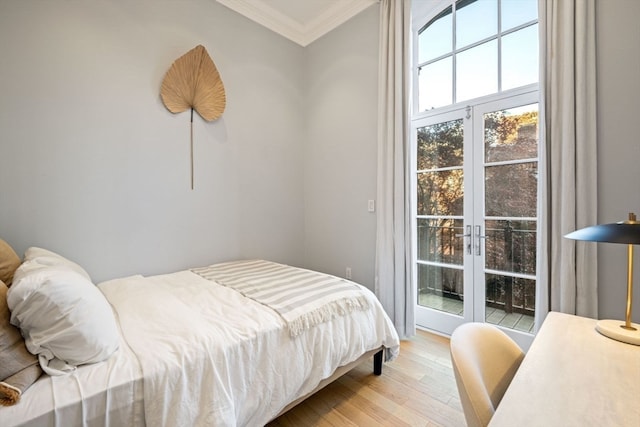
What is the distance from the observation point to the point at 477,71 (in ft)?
7.70

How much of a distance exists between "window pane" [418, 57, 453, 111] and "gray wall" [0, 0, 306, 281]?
5.03ft

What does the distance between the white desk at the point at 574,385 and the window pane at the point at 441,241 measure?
136cm

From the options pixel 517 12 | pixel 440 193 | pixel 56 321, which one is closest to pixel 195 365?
pixel 56 321

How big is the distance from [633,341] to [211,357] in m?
1.65

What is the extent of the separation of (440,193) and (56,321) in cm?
269

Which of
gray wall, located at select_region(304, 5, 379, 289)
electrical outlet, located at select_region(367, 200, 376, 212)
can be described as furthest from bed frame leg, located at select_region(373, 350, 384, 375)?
electrical outlet, located at select_region(367, 200, 376, 212)

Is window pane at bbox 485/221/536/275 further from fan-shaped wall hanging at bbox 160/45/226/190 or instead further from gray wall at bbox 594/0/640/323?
fan-shaped wall hanging at bbox 160/45/226/190

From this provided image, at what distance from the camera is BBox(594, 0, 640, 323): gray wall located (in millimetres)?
1520

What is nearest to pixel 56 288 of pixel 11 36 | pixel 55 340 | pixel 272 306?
pixel 55 340

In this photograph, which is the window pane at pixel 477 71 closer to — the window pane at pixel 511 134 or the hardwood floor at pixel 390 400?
the window pane at pixel 511 134

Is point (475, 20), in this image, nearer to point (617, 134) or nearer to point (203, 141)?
point (617, 134)

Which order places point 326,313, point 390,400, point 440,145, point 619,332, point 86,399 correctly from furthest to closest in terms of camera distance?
1. point 440,145
2. point 390,400
3. point 326,313
4. point 619,332
5. point 86,399

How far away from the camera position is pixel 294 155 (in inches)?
130

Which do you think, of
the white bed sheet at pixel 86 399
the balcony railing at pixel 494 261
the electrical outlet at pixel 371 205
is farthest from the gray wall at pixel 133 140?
the balcony railing at pixel 494 261
